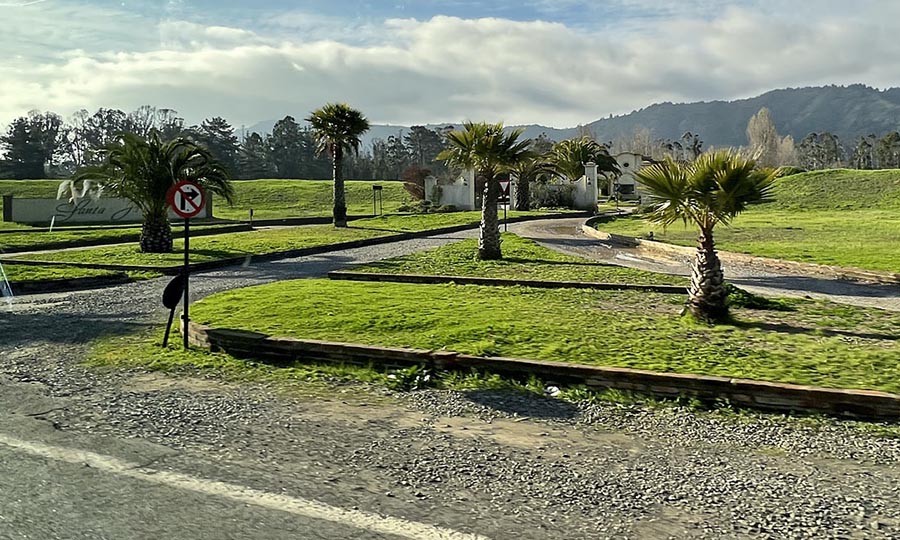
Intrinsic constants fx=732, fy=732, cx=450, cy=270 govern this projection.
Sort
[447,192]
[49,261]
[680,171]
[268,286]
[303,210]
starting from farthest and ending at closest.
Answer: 1. [303,210]
2. [447,192]
3. [49,261]
4. [268,286]
5. [680,171]

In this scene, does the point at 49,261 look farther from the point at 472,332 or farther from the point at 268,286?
the point at 472,332

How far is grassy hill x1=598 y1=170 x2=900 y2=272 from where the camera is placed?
744 inches

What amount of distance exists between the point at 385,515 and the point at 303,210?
58.3m

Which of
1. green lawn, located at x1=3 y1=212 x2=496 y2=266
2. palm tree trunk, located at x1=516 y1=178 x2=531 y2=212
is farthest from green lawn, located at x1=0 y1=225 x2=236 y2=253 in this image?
palm tree trunk, located at x1=516 y1=178 x2=531 y2=212

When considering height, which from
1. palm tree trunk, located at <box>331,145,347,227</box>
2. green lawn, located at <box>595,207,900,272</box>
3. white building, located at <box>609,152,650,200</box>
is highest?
white building, located at <box>609,152,650,200</box>

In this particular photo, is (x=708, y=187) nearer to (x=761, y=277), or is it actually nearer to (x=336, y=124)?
(x=761, y=277)

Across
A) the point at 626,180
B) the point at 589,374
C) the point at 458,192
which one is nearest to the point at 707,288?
the point at 589,374

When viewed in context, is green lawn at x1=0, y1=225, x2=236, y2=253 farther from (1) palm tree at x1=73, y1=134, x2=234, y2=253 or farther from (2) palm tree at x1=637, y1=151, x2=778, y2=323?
(2) palm tree at x1=637, y1=151, x2=778, y2=323

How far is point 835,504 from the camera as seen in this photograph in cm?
420

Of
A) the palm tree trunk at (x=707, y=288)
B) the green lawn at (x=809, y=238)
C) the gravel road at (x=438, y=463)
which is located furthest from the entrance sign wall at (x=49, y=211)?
the gravel road at (x=438, y=463)

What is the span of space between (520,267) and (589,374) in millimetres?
10651

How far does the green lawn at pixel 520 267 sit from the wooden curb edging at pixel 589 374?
7414 millimetres

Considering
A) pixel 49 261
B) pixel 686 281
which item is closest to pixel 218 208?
pixel 49 261

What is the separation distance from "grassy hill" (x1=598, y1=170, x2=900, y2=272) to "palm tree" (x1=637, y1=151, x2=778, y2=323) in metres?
1.00
